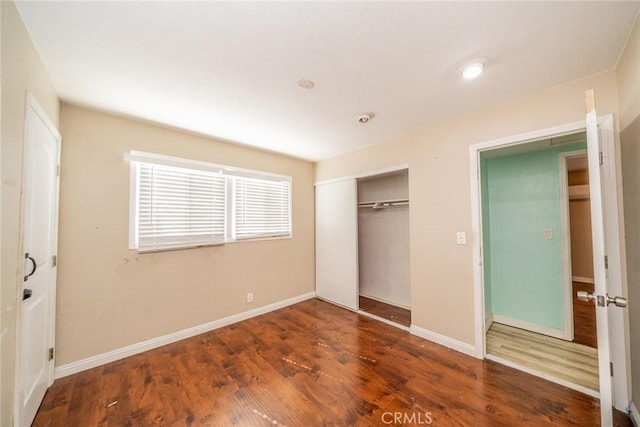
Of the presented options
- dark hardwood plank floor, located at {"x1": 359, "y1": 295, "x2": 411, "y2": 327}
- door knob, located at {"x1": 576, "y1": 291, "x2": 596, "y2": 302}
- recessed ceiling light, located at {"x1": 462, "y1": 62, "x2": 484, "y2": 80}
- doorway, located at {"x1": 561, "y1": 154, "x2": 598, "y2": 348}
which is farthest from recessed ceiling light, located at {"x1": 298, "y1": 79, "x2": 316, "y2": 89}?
doorway, located at {"x1": 561, "y1": 154, "x2": 598, "y2": 348}

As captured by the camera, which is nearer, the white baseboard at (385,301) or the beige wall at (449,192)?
the beige wall at (449,192)

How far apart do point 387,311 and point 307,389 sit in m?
1.93

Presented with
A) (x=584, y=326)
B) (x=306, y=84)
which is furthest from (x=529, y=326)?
(x=306, y=84)

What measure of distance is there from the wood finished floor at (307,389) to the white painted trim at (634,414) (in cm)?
5

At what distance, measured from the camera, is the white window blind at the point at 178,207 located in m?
2.50

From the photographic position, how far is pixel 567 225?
2691mm

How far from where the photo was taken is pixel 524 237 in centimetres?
301

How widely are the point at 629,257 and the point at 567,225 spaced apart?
1.38 meters

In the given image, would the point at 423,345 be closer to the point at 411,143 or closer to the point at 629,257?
the point at 629,257

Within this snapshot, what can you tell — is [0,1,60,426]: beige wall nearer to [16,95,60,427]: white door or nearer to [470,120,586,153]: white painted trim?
[16,95,60,427]: white door

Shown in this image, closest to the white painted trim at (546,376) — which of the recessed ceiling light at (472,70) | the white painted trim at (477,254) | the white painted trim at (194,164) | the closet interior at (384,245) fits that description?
the white painted trim at (477,254)

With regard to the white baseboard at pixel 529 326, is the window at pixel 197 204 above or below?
above

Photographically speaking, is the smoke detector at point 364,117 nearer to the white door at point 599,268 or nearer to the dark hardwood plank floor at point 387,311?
the white door at point 599,268

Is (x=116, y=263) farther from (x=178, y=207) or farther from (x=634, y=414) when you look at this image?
(x=634, y=414)
